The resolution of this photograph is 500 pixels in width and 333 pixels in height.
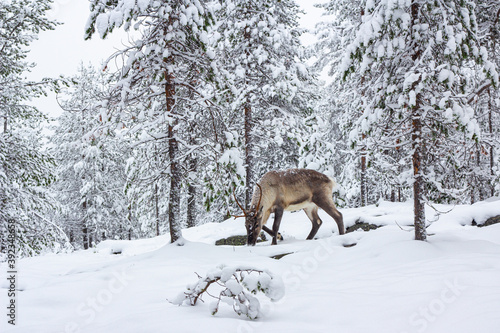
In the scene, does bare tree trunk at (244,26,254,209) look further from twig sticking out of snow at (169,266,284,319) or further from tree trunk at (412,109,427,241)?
twig sticking out of snow at (169,266,284,319)

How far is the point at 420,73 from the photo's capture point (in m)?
5.69

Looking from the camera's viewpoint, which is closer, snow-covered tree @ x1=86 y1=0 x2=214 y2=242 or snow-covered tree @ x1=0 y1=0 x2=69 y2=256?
snow-covered tree @ x1=86 y1=0 x2=214 y2=242

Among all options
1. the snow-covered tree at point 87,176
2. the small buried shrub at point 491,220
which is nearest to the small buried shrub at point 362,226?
the small buried shrub at point 491,220

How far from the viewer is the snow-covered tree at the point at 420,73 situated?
18.4 ft

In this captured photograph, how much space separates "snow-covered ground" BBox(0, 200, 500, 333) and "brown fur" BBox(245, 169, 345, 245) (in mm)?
1693

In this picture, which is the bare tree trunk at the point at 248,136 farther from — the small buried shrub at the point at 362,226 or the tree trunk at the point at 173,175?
the tree trunk at the point at 173,175

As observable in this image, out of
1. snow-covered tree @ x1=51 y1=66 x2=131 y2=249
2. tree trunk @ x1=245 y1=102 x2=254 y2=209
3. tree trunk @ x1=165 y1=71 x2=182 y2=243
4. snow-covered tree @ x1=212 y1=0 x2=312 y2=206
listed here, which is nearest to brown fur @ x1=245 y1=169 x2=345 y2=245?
tree trunk @ x1=165 y1=71 x2=182 y2=243

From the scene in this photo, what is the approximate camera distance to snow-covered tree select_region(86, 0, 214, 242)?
6.53m

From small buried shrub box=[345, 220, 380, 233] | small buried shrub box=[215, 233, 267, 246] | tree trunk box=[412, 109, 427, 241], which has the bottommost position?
small buried shrub box=[215, 233, 267, 246]

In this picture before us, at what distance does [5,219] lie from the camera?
8234 mm

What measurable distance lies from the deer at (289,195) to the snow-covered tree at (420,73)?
3.14 m

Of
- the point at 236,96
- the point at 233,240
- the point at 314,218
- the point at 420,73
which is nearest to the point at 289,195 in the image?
the point at 314,218

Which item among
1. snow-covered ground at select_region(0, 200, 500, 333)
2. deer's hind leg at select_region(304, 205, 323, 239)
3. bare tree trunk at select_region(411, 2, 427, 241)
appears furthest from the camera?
deer's hind leg at select_region(304, 205, 323, 239)

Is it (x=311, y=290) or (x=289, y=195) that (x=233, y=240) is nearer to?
(x=289, y=195)
